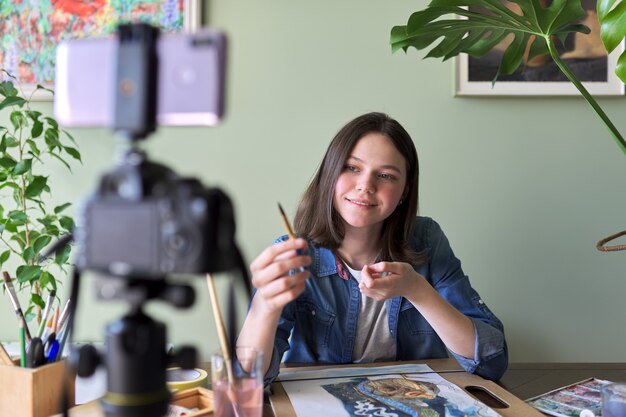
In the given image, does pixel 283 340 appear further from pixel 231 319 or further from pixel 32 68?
pixel 32 68

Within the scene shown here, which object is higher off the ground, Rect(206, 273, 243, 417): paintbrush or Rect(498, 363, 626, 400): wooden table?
Rect(206, 273, 243, 417): paintbrush

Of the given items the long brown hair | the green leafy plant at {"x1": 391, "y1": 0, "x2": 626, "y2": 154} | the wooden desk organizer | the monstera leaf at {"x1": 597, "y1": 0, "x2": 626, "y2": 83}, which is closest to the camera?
the wooden desk organizer

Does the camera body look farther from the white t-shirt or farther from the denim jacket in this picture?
the white t-shirt

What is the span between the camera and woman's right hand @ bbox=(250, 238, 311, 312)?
0.58 meters

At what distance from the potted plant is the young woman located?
186mm

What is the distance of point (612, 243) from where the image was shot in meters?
1.51

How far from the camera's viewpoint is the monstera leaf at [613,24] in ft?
3.01

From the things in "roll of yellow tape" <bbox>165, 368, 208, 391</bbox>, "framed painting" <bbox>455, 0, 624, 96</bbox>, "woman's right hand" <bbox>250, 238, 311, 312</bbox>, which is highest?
"framed painting" <bbox>455, 0, 624, 96</bbox>

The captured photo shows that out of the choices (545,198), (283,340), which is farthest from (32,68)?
(545,198)

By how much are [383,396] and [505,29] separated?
797 mm

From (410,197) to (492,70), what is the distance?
1.63ft

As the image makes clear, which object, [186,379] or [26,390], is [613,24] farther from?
[26,390]

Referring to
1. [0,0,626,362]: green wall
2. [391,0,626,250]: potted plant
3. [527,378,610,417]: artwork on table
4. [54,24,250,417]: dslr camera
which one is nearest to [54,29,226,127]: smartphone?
[54,24,250,417]: dslr camera

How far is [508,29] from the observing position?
1167 mm
